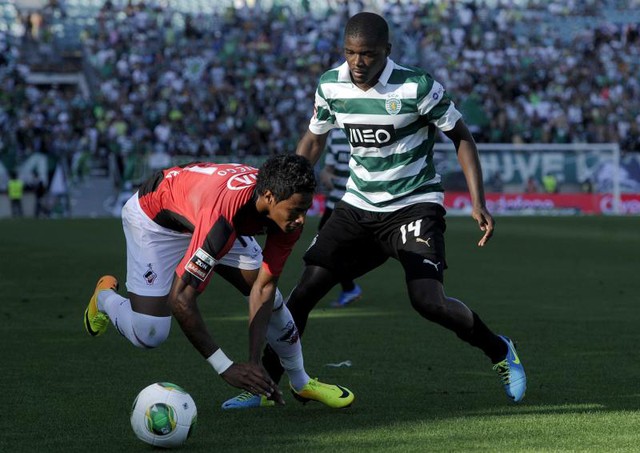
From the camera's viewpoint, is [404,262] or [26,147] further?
[26,147]

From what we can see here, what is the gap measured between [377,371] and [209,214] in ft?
8.43

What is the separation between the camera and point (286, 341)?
22.5ft

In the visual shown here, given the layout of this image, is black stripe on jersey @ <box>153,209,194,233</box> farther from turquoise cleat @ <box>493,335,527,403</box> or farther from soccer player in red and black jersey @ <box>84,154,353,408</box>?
turquoise cleat @ <box>493,335,527,403</box>

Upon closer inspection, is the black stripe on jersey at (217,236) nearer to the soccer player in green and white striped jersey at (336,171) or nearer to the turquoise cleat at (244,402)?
the turquoise cleat at (244,402)

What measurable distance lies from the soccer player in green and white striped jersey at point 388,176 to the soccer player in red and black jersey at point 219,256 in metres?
0.40

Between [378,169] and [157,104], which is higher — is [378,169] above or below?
above

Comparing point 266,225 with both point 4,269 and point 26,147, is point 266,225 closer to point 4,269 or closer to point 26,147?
point 4,269

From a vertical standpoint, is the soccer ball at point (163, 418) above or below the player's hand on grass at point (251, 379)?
below

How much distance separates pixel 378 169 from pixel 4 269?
34.6 ft

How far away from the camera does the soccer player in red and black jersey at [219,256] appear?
5875mm

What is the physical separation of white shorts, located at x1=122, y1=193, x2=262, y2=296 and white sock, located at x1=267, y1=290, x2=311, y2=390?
1.22ft

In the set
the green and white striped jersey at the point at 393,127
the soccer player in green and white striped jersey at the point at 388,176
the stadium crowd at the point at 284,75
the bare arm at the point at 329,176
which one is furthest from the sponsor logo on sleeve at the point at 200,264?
the stadium crowd at the point at 284,75

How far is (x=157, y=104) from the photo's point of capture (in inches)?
1345

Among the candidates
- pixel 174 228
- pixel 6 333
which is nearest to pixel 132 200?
pixel 174 228
